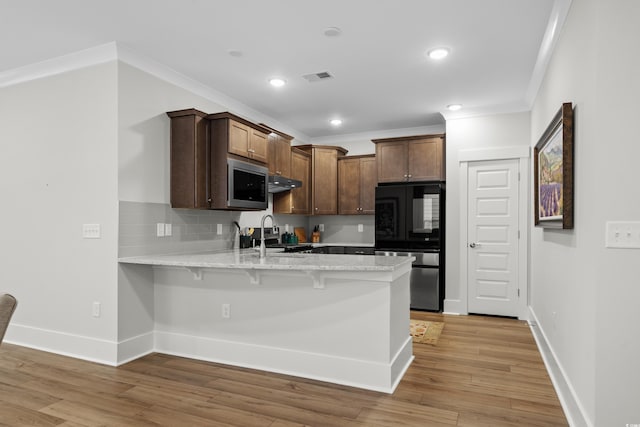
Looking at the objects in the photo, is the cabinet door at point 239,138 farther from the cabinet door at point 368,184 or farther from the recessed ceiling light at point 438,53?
the cabinet door at point 368,184

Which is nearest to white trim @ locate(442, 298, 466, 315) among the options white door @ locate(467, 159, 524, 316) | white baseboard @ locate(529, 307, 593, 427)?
white door @ locate(467, 159, 524, 316)

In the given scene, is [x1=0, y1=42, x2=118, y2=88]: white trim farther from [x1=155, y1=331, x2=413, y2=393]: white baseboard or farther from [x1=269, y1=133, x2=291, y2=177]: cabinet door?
[x1=155, y1=331, x2=413, y2=393]: white baseboard

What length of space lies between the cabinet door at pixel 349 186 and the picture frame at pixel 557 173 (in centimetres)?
298

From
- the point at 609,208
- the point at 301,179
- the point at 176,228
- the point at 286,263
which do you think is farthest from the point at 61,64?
the point at 609,208

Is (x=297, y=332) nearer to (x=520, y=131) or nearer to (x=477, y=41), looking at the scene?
(x=477, y=41)

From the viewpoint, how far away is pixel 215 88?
171 inches

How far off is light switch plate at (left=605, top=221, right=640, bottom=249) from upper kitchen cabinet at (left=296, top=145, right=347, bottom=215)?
4.58m

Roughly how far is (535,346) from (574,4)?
2.96m

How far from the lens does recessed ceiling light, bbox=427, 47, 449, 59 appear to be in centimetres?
339

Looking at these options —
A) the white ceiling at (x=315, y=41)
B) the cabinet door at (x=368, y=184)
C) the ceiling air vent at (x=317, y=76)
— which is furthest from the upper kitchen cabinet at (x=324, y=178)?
the ceiling air vent at (x=317, y=76)

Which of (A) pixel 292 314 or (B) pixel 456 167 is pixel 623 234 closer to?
(A) pixel 292 314

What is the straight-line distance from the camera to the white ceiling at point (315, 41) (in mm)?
2770

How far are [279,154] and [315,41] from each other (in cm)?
216

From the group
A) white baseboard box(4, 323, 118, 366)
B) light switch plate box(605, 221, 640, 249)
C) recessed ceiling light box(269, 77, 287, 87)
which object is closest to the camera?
light switch plate box(605, 221, 640, 249)
